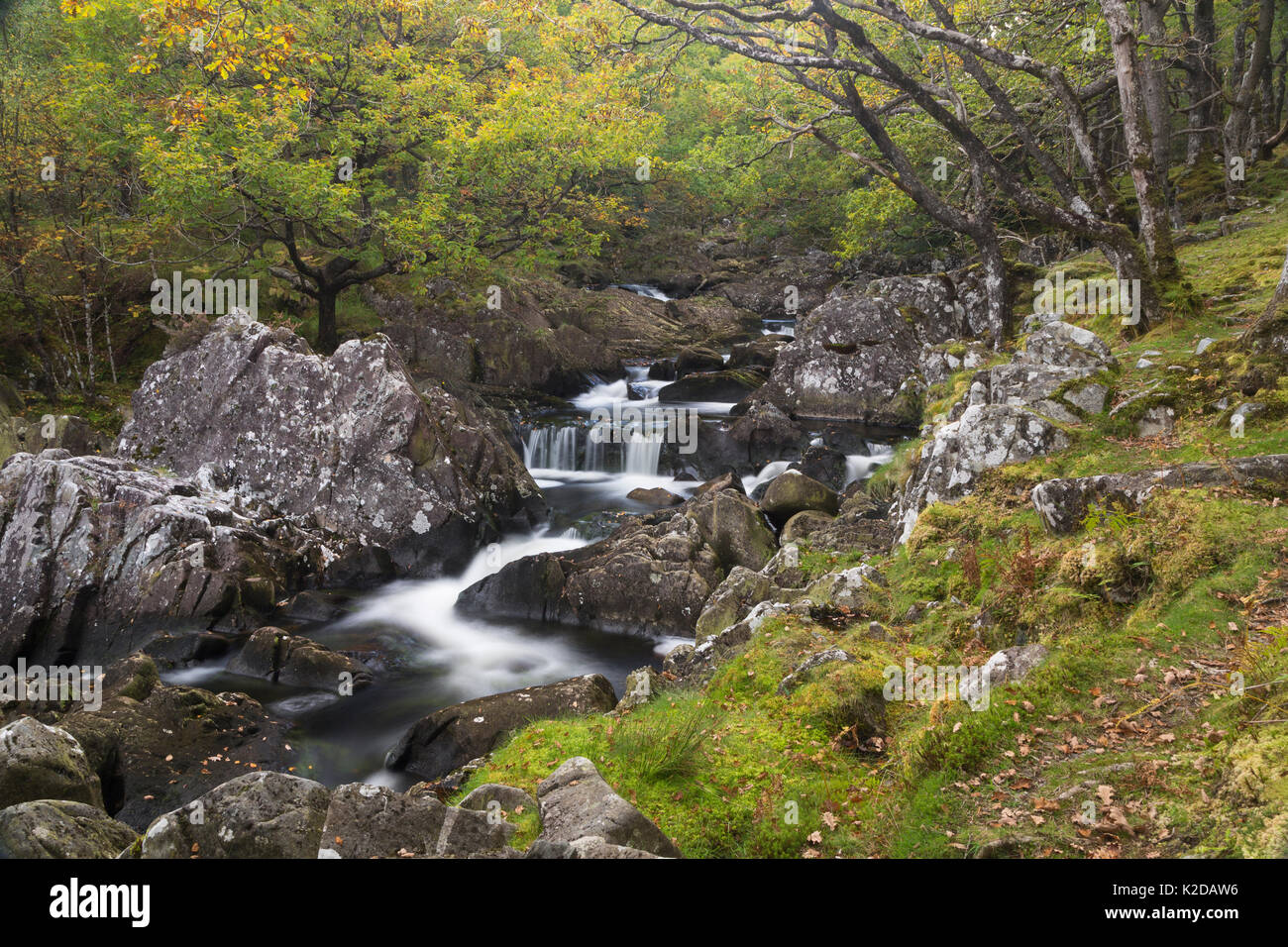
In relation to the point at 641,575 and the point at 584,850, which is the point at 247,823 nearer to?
the point at 584,850

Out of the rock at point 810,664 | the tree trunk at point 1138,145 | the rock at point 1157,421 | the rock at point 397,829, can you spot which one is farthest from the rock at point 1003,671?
the tree trunk at point 1138,145

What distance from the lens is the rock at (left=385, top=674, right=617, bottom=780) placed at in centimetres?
915

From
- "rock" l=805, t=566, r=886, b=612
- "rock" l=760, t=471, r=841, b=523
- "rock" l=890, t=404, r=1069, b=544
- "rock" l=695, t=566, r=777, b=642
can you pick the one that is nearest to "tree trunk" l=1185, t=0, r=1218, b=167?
"rock" l=760, t=471, r=841, b=523

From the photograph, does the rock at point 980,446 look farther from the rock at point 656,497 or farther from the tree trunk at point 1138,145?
the rock at point 656,497

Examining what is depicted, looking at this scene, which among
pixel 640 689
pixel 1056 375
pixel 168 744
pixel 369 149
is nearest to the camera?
pixel 640 689

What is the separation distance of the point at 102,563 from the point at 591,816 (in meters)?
12.2

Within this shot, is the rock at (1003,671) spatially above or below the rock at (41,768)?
above

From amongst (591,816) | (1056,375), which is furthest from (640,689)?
(1056,375)

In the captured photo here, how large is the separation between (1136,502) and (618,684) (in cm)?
739

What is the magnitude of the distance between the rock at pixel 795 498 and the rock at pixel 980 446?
5260 millimetres

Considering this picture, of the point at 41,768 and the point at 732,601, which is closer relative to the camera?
the point at 41,768

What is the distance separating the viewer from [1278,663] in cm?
474

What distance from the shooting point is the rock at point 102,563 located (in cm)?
1265

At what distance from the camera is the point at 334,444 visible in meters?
16.8
